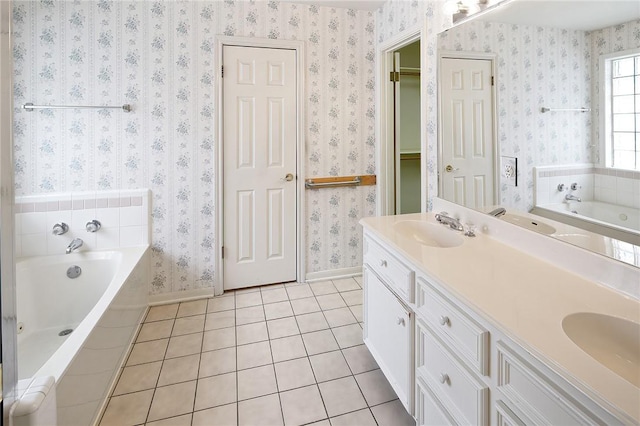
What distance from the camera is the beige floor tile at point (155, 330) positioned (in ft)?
7.75

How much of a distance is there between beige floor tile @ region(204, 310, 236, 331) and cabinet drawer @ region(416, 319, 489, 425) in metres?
1.55

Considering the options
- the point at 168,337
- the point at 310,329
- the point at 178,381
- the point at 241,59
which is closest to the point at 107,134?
the point at 241,59

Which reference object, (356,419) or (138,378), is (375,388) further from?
(138,378)

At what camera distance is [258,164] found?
3006mm

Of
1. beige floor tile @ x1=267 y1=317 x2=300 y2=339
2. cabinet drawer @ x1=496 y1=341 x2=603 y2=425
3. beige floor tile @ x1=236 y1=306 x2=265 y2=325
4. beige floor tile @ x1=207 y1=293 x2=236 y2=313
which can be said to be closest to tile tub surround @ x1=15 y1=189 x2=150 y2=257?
beige floor tile @ x1=207 y1=293 x2=236 y2=313

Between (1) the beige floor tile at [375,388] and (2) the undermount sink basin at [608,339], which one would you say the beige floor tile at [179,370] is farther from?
(2) the undermount sink basin at [608,339]

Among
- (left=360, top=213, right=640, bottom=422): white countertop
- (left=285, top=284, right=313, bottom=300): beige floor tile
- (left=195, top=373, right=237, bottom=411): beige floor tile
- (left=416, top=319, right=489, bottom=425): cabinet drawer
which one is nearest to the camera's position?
(left=360, top=213, right=640, bottom=422): white countertop

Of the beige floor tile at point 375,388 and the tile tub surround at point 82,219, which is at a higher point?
the tile tub surround at point 82,219

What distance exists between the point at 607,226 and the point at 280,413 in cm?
156

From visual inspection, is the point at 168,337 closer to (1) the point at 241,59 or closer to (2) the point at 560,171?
(1) the point at 241,59

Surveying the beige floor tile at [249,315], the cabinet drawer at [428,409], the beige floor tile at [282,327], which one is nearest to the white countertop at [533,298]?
the cabinet drawer at [428,409]

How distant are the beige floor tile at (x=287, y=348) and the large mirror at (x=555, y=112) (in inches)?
52.2

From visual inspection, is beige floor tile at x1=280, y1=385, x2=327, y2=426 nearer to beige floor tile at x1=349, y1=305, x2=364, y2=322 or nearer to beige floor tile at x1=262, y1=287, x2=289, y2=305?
beige floor tile at x1=349, y1=305, x2=364, y2=322

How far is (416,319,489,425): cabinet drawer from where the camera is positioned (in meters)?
1.05
